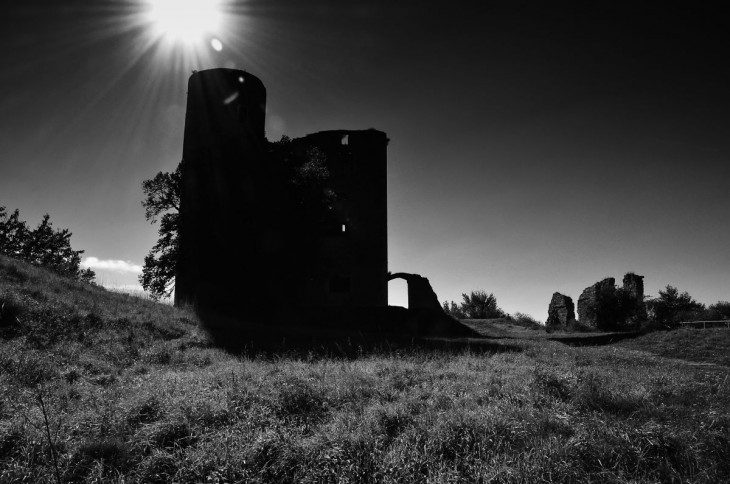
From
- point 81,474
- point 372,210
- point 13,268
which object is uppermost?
point 372,210

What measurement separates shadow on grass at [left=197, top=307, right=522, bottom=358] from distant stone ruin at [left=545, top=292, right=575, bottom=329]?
899 cm

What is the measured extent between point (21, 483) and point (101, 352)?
5216 millimetres

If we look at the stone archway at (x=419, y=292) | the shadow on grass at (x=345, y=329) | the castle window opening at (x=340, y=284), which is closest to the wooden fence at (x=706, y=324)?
the shadow on grass at (x=345, y=329)

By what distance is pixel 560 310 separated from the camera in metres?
27.3

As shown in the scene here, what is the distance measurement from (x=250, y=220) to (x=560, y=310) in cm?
2114

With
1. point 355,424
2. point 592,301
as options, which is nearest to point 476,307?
point 592,301

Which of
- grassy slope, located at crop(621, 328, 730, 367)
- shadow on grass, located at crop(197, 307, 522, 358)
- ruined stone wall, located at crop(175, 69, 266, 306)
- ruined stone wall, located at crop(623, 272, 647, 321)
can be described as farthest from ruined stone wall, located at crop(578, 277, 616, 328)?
ruined stone wall, located at crop(175, 69, 266, 306)

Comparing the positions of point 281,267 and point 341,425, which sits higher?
point 281,267

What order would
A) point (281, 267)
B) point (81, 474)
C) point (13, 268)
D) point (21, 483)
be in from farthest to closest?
point (281, 267) < point (13, 268) < point (81, 474) < point (21, 483)

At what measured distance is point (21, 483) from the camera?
288cm

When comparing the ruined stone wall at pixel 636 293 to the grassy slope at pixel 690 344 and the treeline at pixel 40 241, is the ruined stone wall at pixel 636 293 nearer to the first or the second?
the grassy slope at pixel 690 344

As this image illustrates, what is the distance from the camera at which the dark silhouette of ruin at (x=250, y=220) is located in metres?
18.9

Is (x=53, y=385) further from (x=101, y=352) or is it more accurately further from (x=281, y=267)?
(x=281, y=267)

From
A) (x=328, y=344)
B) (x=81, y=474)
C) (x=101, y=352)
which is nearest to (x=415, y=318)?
(x=328, y=344)
